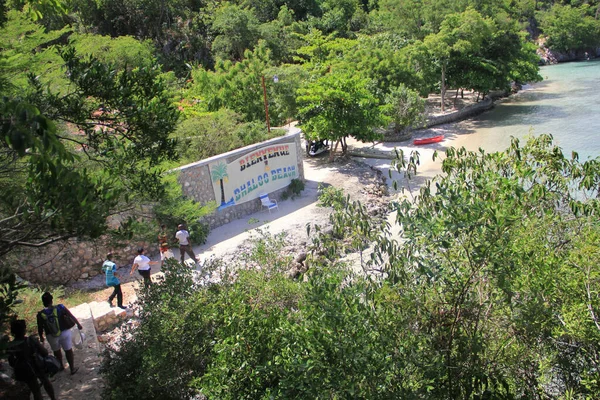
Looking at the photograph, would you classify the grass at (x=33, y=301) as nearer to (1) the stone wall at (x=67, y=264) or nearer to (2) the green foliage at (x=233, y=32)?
(1) the stone wall at (x=67, y=264)

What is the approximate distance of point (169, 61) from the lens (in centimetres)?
3350

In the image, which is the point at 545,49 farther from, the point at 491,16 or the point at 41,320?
the point at 41,320

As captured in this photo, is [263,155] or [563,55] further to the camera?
[563,55]

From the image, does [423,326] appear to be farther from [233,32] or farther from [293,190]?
[233,32]

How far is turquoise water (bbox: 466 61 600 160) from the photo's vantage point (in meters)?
24.8

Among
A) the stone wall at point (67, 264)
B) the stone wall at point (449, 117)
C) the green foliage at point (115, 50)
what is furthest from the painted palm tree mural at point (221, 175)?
the stone wall at point (449, 117)

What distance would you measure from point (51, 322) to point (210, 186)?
814cm

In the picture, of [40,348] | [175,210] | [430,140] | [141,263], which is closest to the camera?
[40,348]

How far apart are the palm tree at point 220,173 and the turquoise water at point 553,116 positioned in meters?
14.1

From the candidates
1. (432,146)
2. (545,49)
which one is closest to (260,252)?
(432,146)

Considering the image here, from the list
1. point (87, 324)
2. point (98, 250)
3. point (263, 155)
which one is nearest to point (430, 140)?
point (263, 155)

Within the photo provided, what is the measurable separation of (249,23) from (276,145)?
64.4ft

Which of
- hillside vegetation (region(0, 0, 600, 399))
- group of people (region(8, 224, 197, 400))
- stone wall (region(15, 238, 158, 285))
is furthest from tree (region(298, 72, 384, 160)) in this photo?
group of people (region(8, 224, 197, 400))

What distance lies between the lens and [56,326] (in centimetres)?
774
